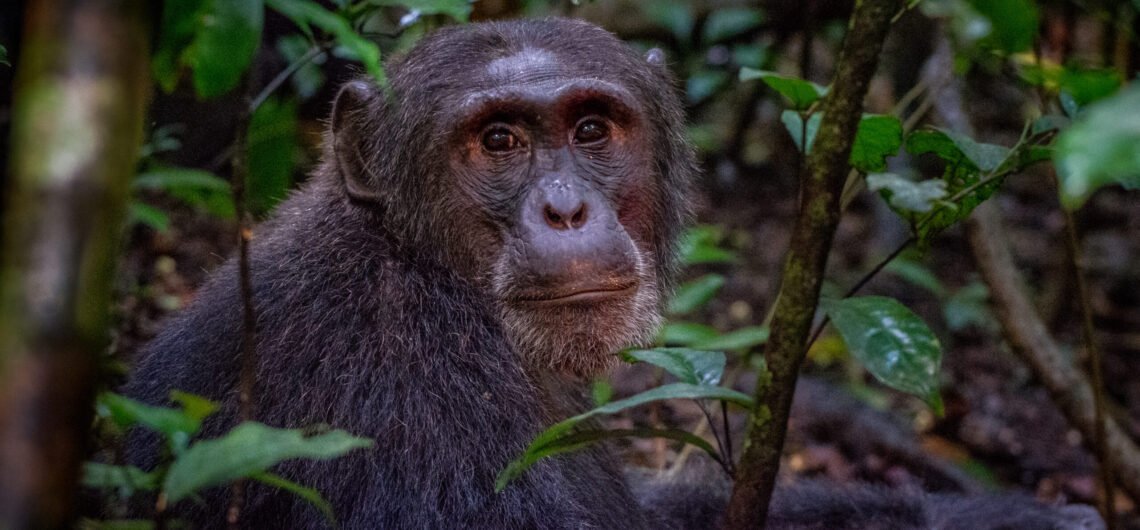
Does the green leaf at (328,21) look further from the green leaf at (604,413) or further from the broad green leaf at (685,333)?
the broad green leaf at (685,333)

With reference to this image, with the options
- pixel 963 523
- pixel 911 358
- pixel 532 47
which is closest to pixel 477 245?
pixel 532 47

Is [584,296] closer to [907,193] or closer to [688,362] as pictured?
[688,362]

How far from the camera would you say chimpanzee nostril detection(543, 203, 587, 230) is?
414 cm

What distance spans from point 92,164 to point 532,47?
335cm

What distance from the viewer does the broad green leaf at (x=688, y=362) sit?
3400mm

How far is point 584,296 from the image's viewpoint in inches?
164

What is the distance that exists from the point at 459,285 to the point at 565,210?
1.95ft

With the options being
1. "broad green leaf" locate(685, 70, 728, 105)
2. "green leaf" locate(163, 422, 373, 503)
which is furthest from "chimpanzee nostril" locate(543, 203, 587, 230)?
"broad green leaf" locate(685, 70, 728, 105)

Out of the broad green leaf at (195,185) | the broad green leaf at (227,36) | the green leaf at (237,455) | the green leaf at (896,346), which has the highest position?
the broad green leaf at (227,36)

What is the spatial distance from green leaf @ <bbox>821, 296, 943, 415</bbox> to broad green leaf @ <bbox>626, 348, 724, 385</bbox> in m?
0.43

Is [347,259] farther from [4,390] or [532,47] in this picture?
[4,390]

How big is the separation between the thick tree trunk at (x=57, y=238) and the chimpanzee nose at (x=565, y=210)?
2.56m

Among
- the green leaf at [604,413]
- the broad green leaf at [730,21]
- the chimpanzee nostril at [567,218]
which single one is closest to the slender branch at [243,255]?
the green leaf at [604,413]

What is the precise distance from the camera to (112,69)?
1642 millimetres
